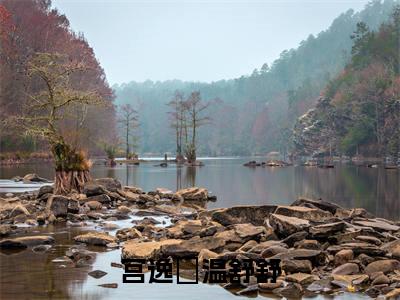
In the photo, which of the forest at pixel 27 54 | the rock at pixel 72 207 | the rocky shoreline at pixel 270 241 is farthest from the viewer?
the forest at pixel 27 54

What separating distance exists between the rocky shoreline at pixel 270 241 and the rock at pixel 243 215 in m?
0.03

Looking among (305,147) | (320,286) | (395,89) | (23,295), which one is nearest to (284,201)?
(320,286)

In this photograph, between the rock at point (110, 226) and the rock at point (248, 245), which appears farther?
the rock at point (110, 226)

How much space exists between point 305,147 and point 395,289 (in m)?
111

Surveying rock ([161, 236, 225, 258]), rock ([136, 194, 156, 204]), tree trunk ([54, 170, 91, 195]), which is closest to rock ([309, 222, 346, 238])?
rock ([161, 236, 225, 258])

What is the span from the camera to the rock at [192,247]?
1187cm

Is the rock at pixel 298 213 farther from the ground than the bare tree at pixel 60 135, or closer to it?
closer to it

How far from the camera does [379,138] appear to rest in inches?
3401

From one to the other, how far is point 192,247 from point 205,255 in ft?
2.42

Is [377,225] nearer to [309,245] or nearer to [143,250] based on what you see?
[309,245]

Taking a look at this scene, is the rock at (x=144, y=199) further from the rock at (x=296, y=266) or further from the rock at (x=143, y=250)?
the rock at (x=296, y=266)

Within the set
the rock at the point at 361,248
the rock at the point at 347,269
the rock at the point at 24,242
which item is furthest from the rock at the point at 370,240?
the rock at the point at 24,242

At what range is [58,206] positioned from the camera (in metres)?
18.5

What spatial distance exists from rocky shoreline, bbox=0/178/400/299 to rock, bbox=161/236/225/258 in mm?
22
